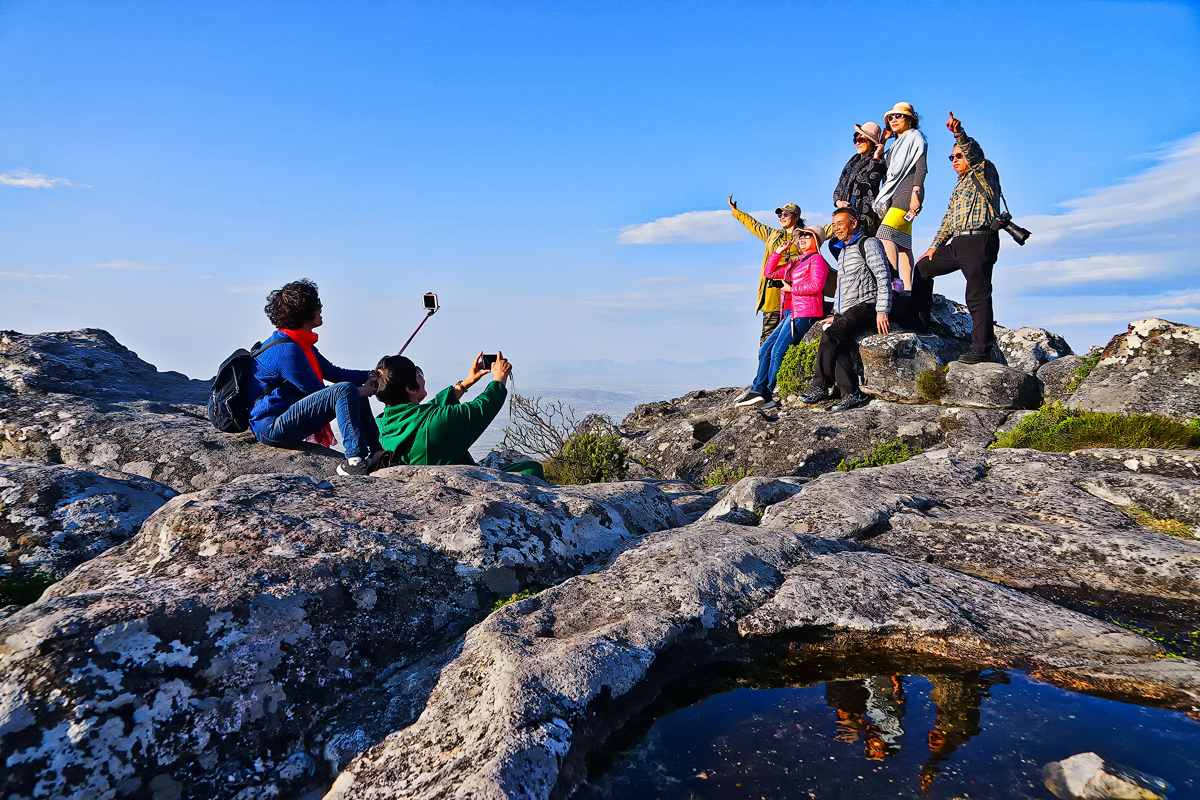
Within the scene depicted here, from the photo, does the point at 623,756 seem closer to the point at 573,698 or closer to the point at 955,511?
the point at 573,698

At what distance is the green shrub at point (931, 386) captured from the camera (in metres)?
11.3

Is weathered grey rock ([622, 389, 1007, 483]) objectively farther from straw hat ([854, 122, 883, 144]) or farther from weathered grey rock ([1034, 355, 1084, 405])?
straw hat ([854, 122, 883, 144])

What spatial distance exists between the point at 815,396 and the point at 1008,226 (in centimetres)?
412

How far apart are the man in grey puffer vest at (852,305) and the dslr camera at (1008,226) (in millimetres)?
1733

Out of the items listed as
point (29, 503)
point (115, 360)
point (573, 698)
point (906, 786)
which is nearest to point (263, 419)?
point (29, 503)

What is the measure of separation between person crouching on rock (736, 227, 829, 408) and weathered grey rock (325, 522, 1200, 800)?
8.52 meters

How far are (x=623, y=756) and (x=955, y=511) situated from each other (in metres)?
4.28

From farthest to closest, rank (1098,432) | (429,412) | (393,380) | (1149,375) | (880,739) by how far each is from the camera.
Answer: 1. (1149,375)
2. (1098,432)
3. (393,380)
4. (429,412)
5. (880,739)

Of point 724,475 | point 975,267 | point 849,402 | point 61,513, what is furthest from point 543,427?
point 61,513

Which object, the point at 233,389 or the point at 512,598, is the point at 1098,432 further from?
the point at 233,389

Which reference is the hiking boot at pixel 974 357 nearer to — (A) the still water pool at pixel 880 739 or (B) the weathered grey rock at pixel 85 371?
(A) the still water pool at pixel 880 739

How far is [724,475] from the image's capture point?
1198 cm

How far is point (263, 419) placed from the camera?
7543 mm

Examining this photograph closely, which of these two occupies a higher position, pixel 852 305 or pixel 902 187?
pixel 902 187
